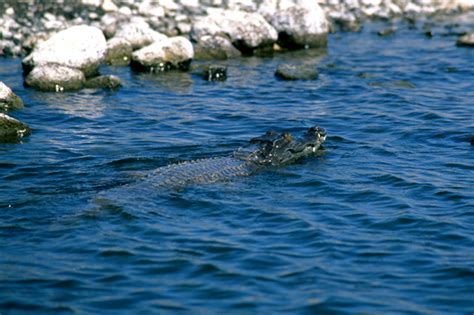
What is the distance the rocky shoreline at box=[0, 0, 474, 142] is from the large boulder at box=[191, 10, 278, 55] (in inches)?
1.0

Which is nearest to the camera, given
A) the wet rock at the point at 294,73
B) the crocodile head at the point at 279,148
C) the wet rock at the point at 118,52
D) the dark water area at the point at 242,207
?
Answer: the dark water area at the point at 242,207

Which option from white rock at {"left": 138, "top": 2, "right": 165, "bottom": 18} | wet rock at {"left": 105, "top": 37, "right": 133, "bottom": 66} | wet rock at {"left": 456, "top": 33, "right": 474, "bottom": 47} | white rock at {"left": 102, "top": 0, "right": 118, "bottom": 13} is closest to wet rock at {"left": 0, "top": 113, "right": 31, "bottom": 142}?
wet rock at {"left": 105, "top": 37, "right": 133, "bottom": 66}

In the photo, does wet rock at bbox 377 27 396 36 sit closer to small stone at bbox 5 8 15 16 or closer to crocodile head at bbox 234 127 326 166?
small stone at bbox 5 8 15 16

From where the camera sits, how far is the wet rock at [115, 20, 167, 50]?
22.1 meters

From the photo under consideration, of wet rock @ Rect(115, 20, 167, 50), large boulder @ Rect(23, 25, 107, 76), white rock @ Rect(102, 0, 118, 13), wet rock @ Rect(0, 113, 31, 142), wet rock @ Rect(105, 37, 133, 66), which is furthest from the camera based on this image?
white rock @ Rect(102, 0, 118, 13)

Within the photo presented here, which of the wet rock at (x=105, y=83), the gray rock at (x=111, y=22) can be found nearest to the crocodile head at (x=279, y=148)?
the wet rock at (x=105, y=83)

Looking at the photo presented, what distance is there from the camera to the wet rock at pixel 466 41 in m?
23.8

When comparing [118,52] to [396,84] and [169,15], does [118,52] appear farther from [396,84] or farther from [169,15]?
[396,84]

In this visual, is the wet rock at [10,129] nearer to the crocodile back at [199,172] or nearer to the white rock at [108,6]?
the crocodile back at [199,172]

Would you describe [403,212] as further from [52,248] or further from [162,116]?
[162,116]

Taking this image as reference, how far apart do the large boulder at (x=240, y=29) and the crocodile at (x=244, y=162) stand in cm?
886

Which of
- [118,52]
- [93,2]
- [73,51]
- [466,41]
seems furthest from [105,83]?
[466,41]

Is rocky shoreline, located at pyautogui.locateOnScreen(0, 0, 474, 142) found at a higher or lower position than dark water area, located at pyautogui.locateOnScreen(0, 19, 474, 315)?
higher

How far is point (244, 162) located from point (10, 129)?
4.54 meters
